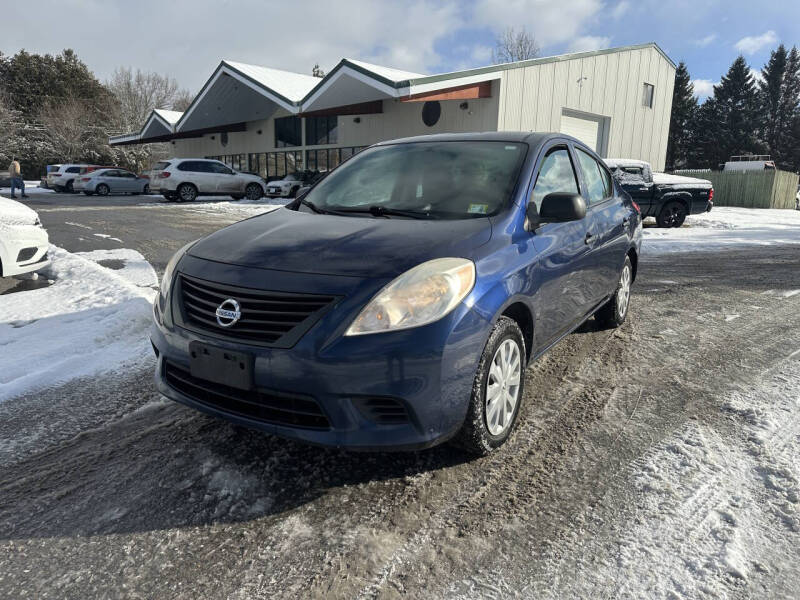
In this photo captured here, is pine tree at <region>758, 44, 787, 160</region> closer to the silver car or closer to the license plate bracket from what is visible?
the silver car

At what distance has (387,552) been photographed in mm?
2070

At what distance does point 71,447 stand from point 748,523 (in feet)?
10.3

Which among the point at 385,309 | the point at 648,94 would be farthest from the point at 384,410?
the point at 648,94

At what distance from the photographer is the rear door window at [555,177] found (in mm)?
3289

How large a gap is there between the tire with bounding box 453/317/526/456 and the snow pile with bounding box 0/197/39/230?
5.37 meters

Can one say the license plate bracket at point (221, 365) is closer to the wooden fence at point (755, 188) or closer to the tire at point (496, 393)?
the tire at point (496, 393)

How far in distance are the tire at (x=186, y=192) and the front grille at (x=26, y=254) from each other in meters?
16.7

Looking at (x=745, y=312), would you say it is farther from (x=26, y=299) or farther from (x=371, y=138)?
(x=371, y=138)

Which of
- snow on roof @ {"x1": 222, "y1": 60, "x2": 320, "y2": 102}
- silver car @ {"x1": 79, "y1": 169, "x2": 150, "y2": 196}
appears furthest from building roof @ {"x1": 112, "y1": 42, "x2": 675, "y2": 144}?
silver car @ {"x1": 79, "y1": 169, "x2": 150, "y2": 196}

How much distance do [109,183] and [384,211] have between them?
29.5m

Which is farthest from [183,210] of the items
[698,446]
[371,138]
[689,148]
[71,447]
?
[689,148]

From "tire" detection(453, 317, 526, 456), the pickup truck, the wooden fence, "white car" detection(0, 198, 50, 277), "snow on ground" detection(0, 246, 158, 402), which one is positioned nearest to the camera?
"tire" detection(453, 317, 526, 456)

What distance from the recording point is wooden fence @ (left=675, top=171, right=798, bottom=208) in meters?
26.4

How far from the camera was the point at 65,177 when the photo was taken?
29234 millimetres
